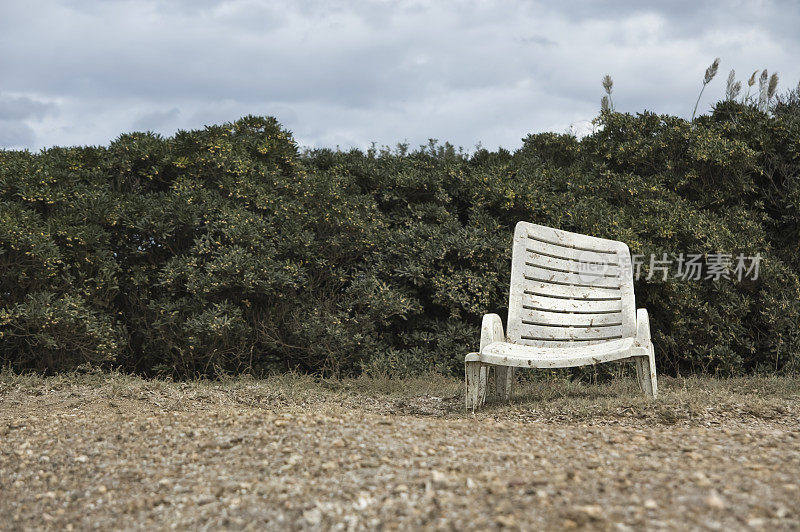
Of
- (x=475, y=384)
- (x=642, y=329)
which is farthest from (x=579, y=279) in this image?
(x=475, y=384)

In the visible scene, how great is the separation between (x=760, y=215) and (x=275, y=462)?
6322 millimetres

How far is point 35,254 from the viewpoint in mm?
5480

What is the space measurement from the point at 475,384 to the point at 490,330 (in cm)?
46

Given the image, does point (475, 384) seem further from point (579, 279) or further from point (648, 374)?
point (579, 279)

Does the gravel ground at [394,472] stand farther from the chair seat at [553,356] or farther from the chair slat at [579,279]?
the chair slat at [579,279]

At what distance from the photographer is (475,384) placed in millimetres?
4934

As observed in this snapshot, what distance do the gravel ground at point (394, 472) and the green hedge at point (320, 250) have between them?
145cm

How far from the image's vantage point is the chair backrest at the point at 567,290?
5645 millimetres

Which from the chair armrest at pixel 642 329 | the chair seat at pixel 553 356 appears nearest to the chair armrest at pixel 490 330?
the chair seat at pixel 553 356

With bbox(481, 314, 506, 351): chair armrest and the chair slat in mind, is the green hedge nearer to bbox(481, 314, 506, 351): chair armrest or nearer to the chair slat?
the chair slat

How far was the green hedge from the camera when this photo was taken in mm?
5773

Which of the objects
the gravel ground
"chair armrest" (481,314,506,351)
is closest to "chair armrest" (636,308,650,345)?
the gravel ground

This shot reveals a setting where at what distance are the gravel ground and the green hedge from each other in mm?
1448

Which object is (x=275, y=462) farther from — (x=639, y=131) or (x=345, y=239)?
(x=639, y=131)
